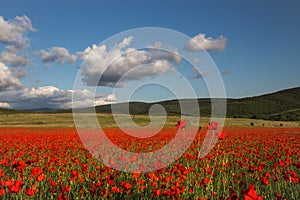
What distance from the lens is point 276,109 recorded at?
115938mm

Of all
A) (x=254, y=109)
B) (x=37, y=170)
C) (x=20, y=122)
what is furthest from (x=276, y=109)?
(x=37, y=170)

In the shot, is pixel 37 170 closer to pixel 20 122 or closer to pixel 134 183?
pixel 134 183

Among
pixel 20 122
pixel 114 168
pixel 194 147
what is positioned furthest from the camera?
pixel 20 122

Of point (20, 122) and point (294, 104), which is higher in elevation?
point (294, 104)

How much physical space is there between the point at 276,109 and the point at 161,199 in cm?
12207

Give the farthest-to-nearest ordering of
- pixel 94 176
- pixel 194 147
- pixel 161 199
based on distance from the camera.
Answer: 1. pixel 194 147
2. pixel 94 176
3. pixel 161 199

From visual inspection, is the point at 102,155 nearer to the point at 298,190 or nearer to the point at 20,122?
the point at 298,190

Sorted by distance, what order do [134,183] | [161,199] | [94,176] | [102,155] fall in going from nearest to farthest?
[161,199] → [134,183] → [94,176] → [102,155]

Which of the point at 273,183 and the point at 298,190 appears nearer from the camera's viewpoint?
the point at 298,190

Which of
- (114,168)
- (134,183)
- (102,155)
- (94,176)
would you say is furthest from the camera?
(102,155)

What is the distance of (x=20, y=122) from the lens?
48.3 meters

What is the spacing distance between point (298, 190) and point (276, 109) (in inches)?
4743

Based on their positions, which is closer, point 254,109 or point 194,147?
point 194,147

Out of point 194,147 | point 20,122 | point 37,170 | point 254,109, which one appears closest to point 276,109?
point 254,109
